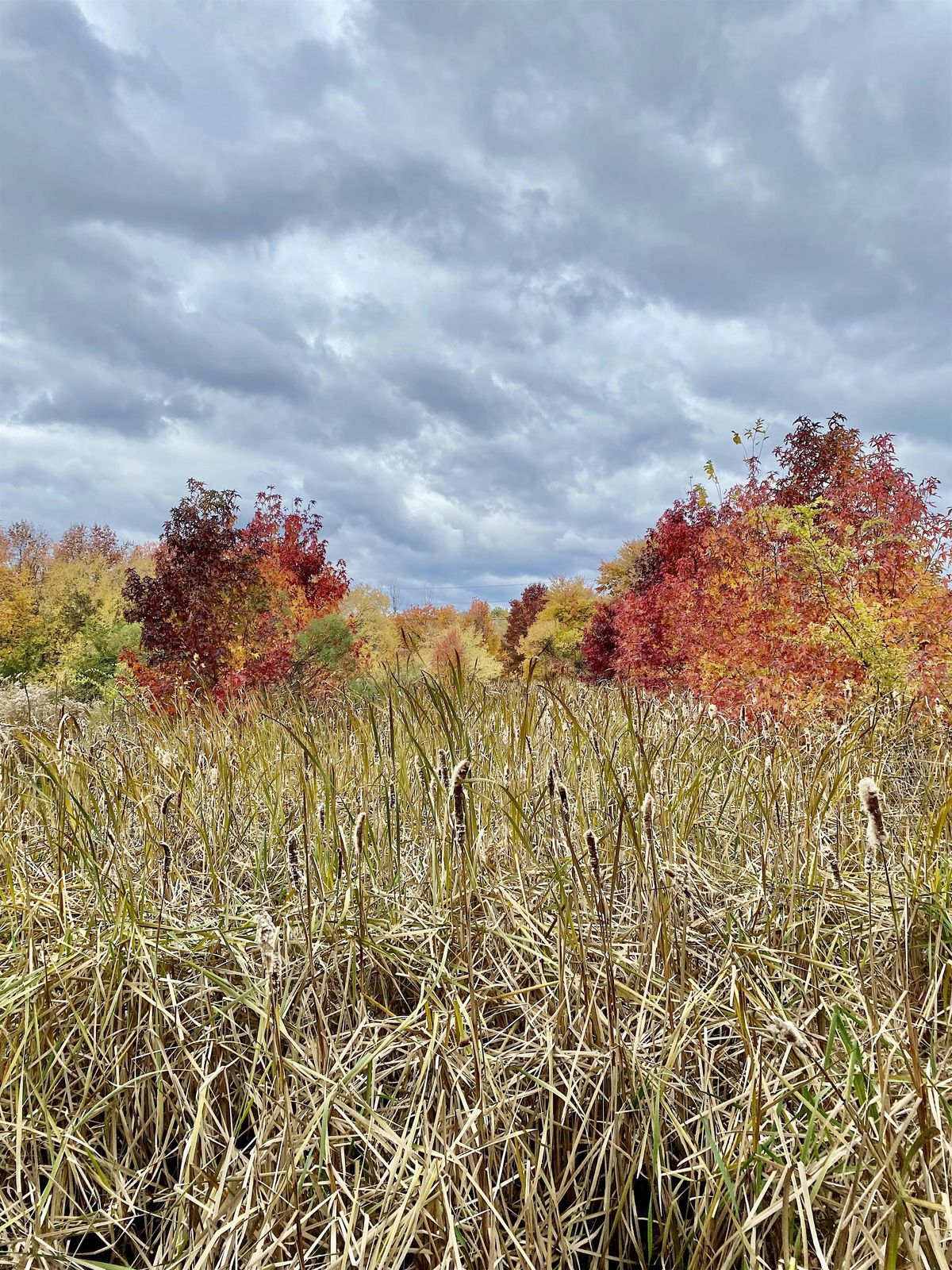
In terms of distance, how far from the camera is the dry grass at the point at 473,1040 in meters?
1.64

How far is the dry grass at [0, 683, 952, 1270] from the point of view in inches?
64.5

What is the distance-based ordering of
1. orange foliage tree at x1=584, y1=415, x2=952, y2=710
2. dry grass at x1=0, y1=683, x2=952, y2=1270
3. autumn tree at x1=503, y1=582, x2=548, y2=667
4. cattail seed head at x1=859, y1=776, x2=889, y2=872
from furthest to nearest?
autumn tree at x1=503, y1=582, x2=548, y2=667, orange foliage tree at x1=584, y1=415, x2=952, y2=710, dry grass at x1=0, y1=683, x2=952, y2=1270, cattail seed head at x1=859, y1=776, x2=889, y2=872

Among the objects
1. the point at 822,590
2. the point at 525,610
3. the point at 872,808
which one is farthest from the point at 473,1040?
the point at 525,610

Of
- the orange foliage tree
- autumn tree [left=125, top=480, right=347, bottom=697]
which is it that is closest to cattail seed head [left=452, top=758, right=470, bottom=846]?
the orange foliage tree

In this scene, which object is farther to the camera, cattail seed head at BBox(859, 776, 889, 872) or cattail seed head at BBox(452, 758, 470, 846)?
cattail seed head at BBox(452, 758, 470, 846)

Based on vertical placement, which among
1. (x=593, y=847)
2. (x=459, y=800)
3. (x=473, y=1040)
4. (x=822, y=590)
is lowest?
(x=473, y=1040)

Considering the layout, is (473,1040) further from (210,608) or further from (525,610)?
(525,610)

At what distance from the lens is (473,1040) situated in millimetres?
1595

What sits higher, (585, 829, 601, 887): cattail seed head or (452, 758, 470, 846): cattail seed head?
(452, 758, 470, 846): cattail seed head

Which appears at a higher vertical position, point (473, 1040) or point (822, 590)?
point (822, 590)

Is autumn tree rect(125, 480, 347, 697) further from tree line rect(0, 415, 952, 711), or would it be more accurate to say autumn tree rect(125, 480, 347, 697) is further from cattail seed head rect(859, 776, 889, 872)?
cattail seed head rect(859, 776, 889, 872)

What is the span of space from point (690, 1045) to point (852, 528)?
20.8ft

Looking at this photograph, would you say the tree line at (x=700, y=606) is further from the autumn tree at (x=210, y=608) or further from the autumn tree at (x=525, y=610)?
the autumn tree at (x=525, y=610)

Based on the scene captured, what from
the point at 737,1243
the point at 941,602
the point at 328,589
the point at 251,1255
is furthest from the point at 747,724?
the point at 328,589
